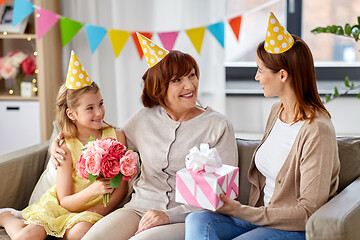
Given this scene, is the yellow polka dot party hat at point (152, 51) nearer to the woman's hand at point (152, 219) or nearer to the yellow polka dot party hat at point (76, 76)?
the yellow polka dot party hat at point (76, 76)

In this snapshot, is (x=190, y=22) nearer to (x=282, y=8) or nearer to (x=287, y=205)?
(x=282, y=8)

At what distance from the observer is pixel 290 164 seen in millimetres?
1809

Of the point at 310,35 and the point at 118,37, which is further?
the point at 310,35

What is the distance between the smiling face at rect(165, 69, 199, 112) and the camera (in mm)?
2129

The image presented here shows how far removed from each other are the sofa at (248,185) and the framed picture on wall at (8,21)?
121cm

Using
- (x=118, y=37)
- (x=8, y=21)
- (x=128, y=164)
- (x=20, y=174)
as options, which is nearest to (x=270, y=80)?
(x=128, y=164)

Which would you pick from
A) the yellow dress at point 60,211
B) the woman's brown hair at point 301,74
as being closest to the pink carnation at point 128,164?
the yellow dress at point 60,211

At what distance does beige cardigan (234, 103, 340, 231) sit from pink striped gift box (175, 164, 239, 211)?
17cm

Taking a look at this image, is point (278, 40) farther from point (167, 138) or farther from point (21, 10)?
point (21, 10)

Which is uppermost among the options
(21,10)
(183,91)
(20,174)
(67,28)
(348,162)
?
(21,10)

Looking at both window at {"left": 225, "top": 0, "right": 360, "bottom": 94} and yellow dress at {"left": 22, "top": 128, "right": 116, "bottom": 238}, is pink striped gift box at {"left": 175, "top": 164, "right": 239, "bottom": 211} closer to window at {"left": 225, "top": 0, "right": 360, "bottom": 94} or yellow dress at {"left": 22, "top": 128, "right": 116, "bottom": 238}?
yellow dress at {"left": 22, "top": 128, "right": 116, "bottom": 238}

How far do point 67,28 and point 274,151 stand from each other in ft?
6.81

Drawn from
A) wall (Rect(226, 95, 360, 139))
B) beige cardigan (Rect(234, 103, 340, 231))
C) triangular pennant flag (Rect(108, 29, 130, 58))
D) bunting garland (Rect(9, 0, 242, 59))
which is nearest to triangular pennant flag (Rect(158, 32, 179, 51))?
bunting garland (Rect(9, 0, 242, 59))

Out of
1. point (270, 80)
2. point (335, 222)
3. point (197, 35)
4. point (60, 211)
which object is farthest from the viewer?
point (197, 35)
